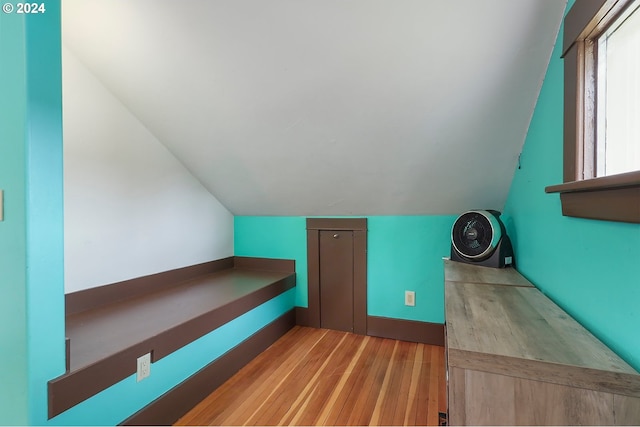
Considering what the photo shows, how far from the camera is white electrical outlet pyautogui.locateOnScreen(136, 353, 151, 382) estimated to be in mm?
1363

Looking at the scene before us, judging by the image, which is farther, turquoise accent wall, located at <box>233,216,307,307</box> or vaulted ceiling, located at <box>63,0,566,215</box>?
turquoise accent wall, located at <box>233,216,307,307</box>

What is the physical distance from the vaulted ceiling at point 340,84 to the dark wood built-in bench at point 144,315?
3.11 ft

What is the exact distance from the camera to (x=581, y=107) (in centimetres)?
97

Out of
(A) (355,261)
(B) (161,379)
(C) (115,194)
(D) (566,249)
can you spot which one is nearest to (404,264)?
(A) (355,261)

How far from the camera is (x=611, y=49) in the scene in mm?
901

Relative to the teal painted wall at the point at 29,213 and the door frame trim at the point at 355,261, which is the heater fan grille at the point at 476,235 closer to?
the door frame trim at the point at 355,261

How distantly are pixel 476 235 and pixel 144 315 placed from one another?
2056mm

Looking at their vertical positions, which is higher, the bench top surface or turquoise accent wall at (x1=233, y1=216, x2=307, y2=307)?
turquoise accent wall at (x1=233, y1=216, x2=307, y2=307)

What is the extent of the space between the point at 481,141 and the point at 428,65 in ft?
1.94

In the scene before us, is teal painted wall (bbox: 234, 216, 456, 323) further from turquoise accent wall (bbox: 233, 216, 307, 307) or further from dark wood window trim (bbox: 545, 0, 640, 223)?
dark wood window trim (bbox: 545, 0, 640, 223)

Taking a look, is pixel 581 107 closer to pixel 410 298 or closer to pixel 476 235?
pixel 476 235

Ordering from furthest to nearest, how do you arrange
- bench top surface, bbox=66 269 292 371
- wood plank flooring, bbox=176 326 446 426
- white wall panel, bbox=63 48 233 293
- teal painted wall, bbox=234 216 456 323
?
1. teal painted wall, bbox=234 216 456 323
2. white wall panel, bbox=63 48 233 293
3. wood plank flooring, bbox=176 326 446 426
4. bench top surface, bbox=66 269 292 371

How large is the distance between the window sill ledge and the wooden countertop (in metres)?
0.34

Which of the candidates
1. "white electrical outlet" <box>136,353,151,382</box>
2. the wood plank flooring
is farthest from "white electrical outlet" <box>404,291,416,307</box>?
"white electrical outlet" <box>136,353,151,382</box>
